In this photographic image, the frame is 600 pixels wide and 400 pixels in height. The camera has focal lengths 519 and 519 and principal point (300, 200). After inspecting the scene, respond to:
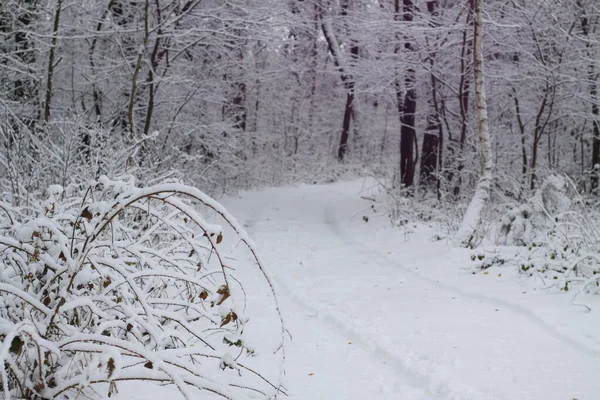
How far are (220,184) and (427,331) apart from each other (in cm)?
1390

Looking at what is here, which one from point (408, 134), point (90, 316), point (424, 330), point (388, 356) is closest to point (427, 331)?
point (424, 330)

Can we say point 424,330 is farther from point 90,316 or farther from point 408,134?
point 408,134

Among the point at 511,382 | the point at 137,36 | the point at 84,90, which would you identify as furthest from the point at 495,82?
the point at 511,382

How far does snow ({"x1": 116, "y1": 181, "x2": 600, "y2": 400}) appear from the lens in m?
3.42

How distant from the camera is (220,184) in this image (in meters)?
17.8

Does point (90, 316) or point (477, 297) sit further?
point (477, 297)

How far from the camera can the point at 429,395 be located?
11.0ft

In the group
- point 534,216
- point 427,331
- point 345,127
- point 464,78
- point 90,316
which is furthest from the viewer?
point 345,127

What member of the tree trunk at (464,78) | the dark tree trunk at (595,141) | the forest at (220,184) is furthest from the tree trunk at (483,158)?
the dark tree trunk at (595,141)

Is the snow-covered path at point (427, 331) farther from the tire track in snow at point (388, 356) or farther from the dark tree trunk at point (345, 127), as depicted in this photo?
the dark tree trunk at point (345, 127)

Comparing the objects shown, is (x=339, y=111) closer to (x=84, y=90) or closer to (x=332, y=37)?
(x=332, y=37)

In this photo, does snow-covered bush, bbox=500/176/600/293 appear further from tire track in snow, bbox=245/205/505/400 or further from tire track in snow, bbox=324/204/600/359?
tire track in snow, bbox=245/205/505/400

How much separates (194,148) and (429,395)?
14.1 m

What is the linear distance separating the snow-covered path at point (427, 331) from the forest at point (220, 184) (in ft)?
0.30
